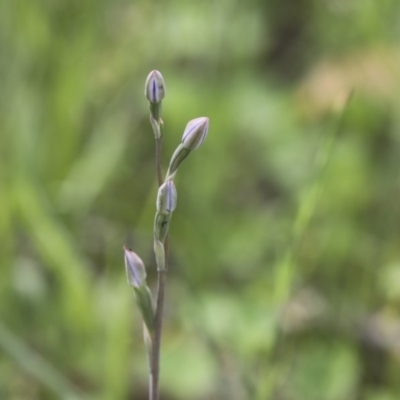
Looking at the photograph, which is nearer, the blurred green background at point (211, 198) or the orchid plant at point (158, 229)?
the orchid plant at point (158, 229)

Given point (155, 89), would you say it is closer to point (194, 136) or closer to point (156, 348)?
point (194, 136)

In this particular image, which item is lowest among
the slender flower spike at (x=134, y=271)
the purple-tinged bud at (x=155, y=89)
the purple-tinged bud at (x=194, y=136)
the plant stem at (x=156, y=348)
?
the plant stem at (x=156, y=348)

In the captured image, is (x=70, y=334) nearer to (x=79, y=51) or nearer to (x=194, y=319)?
(x=194, y=319)

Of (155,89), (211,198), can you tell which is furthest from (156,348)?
(211,198)

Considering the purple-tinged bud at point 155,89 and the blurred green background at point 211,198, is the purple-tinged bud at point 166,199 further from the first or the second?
the blurred green background at point 211,198

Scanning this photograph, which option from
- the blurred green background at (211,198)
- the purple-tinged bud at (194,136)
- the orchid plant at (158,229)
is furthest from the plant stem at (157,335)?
the blurred green background at (211,198)

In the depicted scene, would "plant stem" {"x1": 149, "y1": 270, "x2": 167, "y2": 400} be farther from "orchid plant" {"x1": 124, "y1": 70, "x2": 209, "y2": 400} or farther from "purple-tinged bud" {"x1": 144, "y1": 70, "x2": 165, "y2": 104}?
"purple-tinged bud" {"x1": 144, "y1": 70, "x2": 165, "y2": 104}

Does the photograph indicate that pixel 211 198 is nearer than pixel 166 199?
No

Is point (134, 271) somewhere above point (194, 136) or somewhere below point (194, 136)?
below
